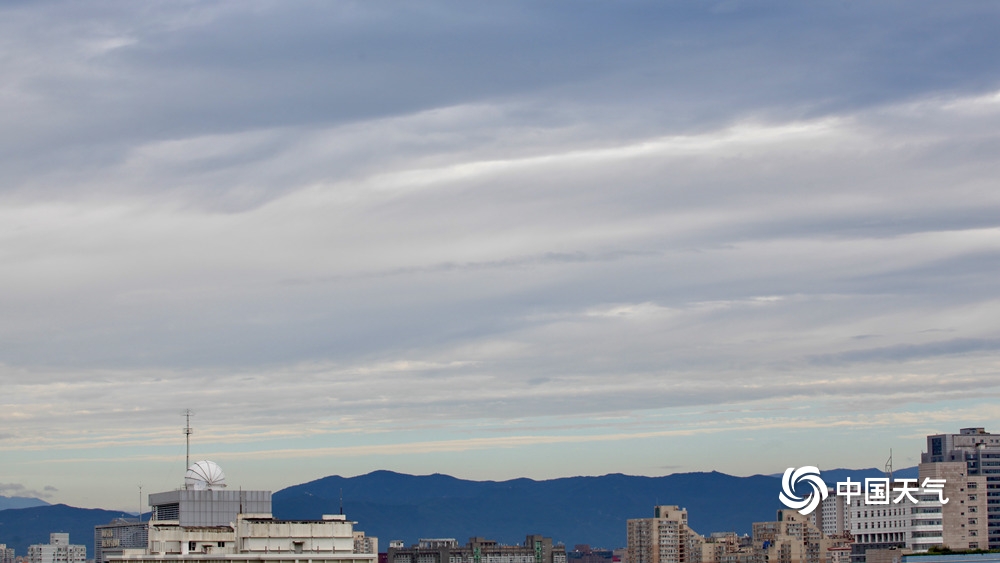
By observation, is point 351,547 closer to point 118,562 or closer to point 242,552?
point 242,552

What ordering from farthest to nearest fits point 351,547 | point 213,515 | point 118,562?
1. point 213,515
2. point 351,547
3. point 118,562

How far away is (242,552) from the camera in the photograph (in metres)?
120

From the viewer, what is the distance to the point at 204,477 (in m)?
150

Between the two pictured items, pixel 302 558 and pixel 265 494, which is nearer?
pixel 302 558

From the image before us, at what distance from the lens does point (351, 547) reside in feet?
412

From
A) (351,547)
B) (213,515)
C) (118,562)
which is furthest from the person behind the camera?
(213,515)

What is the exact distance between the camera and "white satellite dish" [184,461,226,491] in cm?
14888

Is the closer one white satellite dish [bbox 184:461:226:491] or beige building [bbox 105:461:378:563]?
beige building [bbox 105:461:378:563]

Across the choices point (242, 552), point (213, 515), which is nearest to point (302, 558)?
point (242, 552)

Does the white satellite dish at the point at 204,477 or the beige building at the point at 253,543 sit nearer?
the beige building at the point at 253,543

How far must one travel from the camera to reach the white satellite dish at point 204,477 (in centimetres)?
14888

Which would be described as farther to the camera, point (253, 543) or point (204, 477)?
point (204, 477)

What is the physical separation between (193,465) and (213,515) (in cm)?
930

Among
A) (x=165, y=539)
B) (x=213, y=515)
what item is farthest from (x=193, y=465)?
(x=165, y=539)
